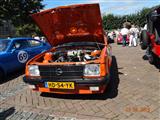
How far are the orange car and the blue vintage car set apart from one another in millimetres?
1548

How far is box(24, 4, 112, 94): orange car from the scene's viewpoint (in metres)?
4.71

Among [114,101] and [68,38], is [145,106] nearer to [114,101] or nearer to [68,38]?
[114,101]

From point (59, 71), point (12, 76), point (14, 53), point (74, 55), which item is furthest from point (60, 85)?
point (12, 76)

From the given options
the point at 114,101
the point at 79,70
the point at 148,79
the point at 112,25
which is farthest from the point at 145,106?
the point at 112,25

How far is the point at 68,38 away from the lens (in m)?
6.64

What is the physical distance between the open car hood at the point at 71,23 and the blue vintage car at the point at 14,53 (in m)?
1.56

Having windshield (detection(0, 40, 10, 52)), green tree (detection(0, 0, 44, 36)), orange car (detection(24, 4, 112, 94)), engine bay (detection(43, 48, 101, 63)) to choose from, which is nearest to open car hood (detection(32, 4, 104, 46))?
orange car (detection(24, 4, 112, 94))

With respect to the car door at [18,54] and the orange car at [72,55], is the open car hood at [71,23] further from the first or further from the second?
the car door at [18,54]

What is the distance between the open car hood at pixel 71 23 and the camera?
5.66 m

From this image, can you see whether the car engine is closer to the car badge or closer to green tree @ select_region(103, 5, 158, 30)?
the car badge

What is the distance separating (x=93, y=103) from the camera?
4.86 metres

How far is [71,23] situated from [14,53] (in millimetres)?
2458

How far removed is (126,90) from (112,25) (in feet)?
146

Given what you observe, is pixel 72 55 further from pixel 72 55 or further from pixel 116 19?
pixel 116 19
